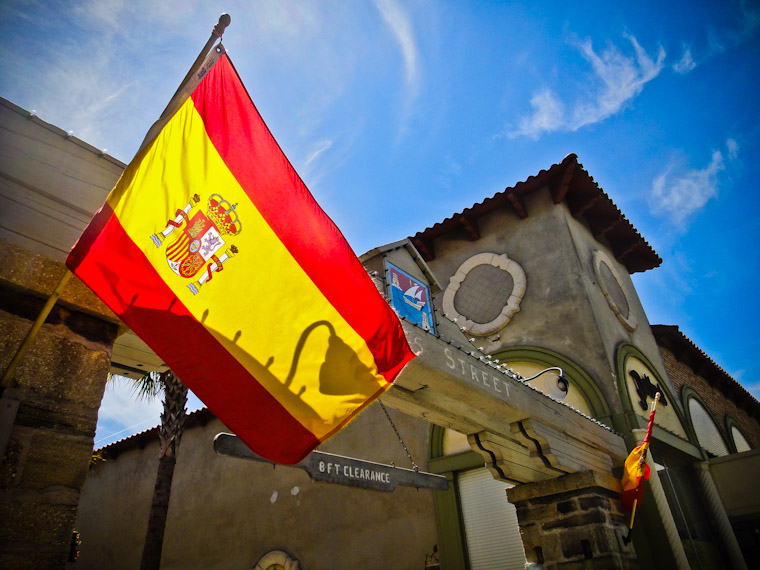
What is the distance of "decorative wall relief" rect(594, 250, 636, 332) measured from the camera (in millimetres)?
9320

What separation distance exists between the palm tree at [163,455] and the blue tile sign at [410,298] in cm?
389

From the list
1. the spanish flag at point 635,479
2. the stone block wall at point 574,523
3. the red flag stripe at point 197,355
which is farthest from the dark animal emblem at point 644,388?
the red flag stripe at point 197,355

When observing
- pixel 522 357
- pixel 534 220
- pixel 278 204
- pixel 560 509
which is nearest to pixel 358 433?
pixel 522 357

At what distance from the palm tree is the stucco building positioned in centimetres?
212

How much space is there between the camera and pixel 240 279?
2.52 meters

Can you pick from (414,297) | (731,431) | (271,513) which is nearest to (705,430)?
(731,431)

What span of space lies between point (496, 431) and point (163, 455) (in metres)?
6.19

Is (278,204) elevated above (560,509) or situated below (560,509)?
above

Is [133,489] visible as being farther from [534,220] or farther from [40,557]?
[40,557]

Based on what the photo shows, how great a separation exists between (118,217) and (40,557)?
1517mm

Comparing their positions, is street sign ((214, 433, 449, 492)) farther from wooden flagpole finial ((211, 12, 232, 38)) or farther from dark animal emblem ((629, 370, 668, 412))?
dark animal emblem ((629, 370, 668, 412))

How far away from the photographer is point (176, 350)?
2.35 m

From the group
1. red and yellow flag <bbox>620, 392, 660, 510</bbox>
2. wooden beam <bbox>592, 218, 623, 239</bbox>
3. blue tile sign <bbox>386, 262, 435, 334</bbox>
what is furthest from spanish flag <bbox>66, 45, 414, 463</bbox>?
wooden beam <bbox>592, 218, 623, 239</bbox>

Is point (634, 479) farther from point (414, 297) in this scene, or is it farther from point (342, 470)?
point (342, 470)
